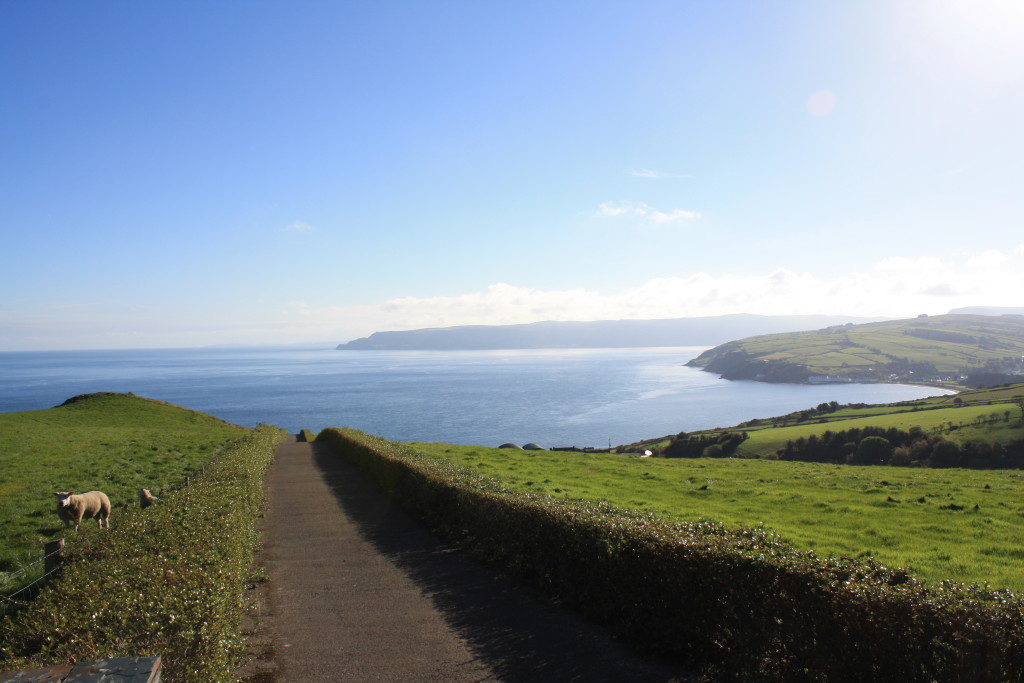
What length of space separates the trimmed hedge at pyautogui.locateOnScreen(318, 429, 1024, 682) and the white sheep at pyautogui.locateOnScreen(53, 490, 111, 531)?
965 cm

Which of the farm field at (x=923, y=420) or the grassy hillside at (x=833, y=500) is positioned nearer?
the grassy hillside at (x=833, y=500)

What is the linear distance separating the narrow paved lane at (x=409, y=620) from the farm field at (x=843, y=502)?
12.3 feet

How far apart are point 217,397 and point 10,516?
494 feet

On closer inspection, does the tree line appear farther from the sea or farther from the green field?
the green field

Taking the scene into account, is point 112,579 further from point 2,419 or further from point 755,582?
point 2,419

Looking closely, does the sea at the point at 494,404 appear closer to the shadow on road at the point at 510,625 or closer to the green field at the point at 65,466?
the green field at the point at 65,466

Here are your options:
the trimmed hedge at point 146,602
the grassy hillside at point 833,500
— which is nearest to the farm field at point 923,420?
the grassy hillside at point 833,500

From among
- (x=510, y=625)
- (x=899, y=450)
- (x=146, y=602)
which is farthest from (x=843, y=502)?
(x=899, y=450)

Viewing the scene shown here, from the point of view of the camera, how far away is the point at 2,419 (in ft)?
126

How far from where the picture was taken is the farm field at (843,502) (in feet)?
40.3

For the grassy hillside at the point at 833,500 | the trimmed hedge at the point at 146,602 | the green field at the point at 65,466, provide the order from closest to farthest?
the trimmed hedge at the point at 146,602, the grassy hillside at the point at 833,500, the green field at the point at 65,466

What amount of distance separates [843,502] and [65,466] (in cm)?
2850

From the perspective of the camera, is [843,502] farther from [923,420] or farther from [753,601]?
[923,420]

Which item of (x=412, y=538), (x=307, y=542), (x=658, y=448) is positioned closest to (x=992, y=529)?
(x=412, y=538)
